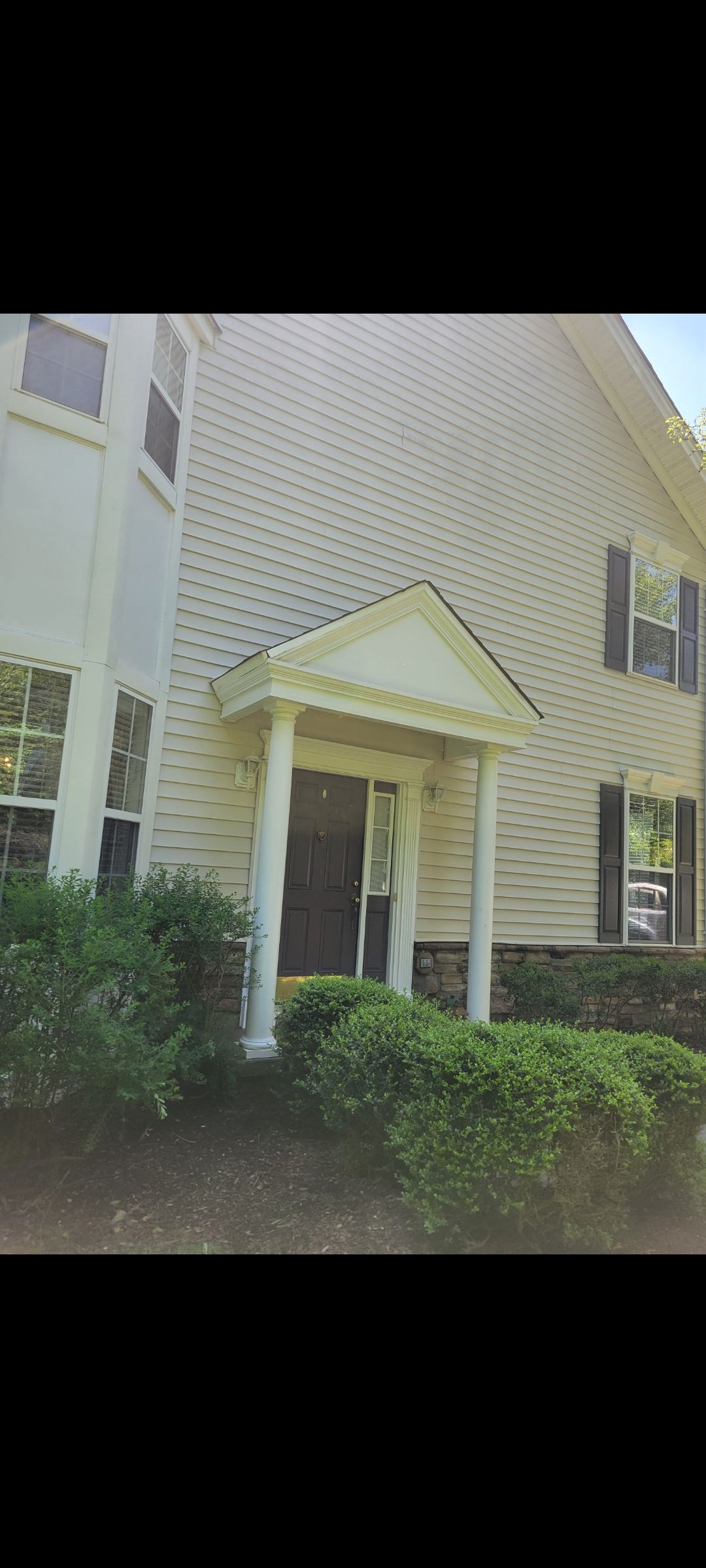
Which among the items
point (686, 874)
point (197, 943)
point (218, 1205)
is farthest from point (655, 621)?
point (218, 1205)

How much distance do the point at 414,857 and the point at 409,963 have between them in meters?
0.91

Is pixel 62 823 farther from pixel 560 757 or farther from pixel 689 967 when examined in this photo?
pixel 689 967

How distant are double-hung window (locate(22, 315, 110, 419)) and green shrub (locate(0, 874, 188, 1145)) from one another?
122 inches

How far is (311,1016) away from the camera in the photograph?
16.1 ft

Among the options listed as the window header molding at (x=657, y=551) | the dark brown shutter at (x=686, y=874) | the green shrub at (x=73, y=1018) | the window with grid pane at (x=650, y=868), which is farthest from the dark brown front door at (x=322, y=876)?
the window header molding at (x=657, y=551)

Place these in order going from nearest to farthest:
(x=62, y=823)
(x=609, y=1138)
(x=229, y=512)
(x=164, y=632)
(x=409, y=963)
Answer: (x=609, y=1138) < (x=62, y=823) < (x=164, y=632) < (x=229, y=512) < (x=409, y=963)

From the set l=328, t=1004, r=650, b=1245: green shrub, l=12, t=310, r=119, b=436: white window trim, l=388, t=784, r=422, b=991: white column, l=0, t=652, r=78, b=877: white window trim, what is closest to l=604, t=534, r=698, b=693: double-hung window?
l=388, t=784, r=422, b=991: white column

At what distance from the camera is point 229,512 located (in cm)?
664

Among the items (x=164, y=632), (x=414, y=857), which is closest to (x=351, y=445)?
(x=164, y=632)

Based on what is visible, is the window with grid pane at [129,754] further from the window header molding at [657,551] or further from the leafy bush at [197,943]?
the window header molding at [657,551]

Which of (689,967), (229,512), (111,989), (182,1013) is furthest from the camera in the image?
(689,967)

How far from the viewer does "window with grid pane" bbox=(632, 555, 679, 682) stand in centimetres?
978

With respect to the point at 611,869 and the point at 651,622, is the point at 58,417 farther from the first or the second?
the point at 651,622

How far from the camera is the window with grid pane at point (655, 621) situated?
978 cm
